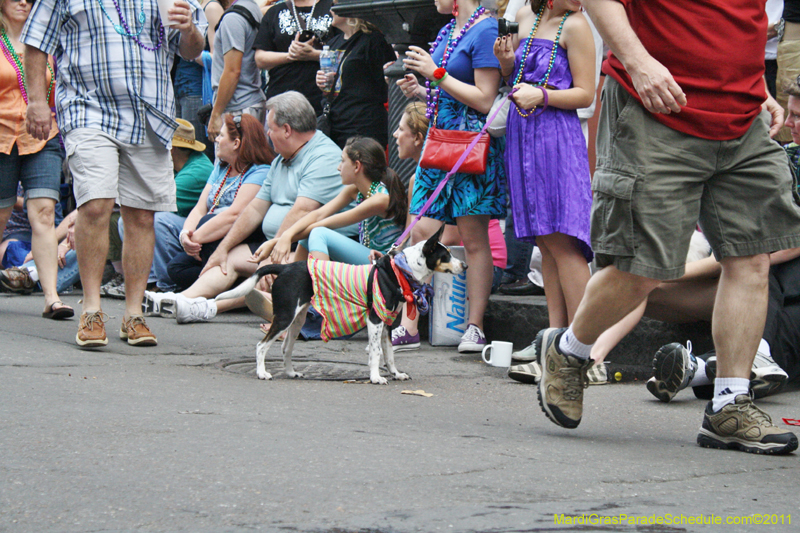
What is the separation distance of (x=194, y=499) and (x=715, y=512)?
127cm

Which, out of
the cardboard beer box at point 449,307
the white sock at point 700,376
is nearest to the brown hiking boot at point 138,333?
the cardboard beer box at point 449,307

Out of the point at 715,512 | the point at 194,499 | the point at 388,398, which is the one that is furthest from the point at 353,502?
the point at 388,398

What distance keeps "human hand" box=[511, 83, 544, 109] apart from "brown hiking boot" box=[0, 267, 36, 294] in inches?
207

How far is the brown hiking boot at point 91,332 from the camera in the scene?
4.92 m

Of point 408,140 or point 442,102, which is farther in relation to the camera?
point 408,140

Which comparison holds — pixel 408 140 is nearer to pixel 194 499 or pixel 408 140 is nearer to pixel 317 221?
pixel 317 221

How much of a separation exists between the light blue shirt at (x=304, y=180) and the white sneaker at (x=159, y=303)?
2.85ft

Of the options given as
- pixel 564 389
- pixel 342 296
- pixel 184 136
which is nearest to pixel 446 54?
pixel 342 296

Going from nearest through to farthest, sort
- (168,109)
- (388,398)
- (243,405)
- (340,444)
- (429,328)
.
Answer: (340,444) → (243,405) → (388,398) → (168,109) → (429,328)

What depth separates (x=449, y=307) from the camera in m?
5.76

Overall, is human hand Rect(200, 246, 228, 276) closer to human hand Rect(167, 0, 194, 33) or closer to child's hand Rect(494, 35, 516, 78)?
human hand Rect(167, 0, 194, 33)

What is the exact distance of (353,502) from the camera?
7.18 ft

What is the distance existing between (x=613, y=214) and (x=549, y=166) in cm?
176

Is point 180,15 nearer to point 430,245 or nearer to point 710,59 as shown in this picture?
point 430,245
